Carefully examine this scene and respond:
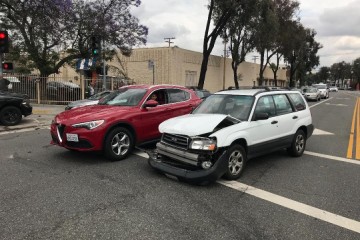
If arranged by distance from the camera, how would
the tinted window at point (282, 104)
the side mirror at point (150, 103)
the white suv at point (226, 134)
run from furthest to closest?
the side mirror at point (150, 103)
the tinted window at point (282, 104)
the white suv at point (226, 134)

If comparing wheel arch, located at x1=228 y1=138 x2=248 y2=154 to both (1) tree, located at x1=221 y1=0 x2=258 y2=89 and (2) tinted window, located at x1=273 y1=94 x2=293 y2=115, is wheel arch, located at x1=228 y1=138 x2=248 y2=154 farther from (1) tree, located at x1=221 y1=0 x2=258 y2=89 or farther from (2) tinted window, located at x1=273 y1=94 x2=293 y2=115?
(1) tree, located at x1=221 y1=0 x2=258 y2=89

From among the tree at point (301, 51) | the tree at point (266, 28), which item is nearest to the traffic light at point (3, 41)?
the tree at point (266, 28)

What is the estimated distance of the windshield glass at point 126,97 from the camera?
7.44m

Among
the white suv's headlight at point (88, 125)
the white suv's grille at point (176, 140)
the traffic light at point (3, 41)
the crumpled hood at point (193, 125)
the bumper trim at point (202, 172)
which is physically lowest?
the bumper trim at point (202, 172)

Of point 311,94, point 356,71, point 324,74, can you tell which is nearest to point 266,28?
point 311,94

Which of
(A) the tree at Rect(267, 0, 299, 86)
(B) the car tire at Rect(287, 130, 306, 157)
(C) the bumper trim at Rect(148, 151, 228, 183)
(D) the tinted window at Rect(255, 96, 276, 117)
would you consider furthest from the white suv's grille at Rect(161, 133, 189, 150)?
(A) the tree at Rect(267, 0, 299, 86)

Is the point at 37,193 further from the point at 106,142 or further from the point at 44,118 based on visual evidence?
the point at 44,118

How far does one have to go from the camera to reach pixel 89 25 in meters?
20.1

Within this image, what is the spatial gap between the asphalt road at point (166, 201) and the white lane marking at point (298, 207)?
0.5 inches

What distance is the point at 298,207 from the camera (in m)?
4.55

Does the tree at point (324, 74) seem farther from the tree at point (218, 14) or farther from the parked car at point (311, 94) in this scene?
the tree at point (218, 14)

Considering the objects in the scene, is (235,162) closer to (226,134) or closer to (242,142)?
(242,142)

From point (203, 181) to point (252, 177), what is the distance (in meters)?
1.22

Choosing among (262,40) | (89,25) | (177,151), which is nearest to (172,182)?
(177,151)
